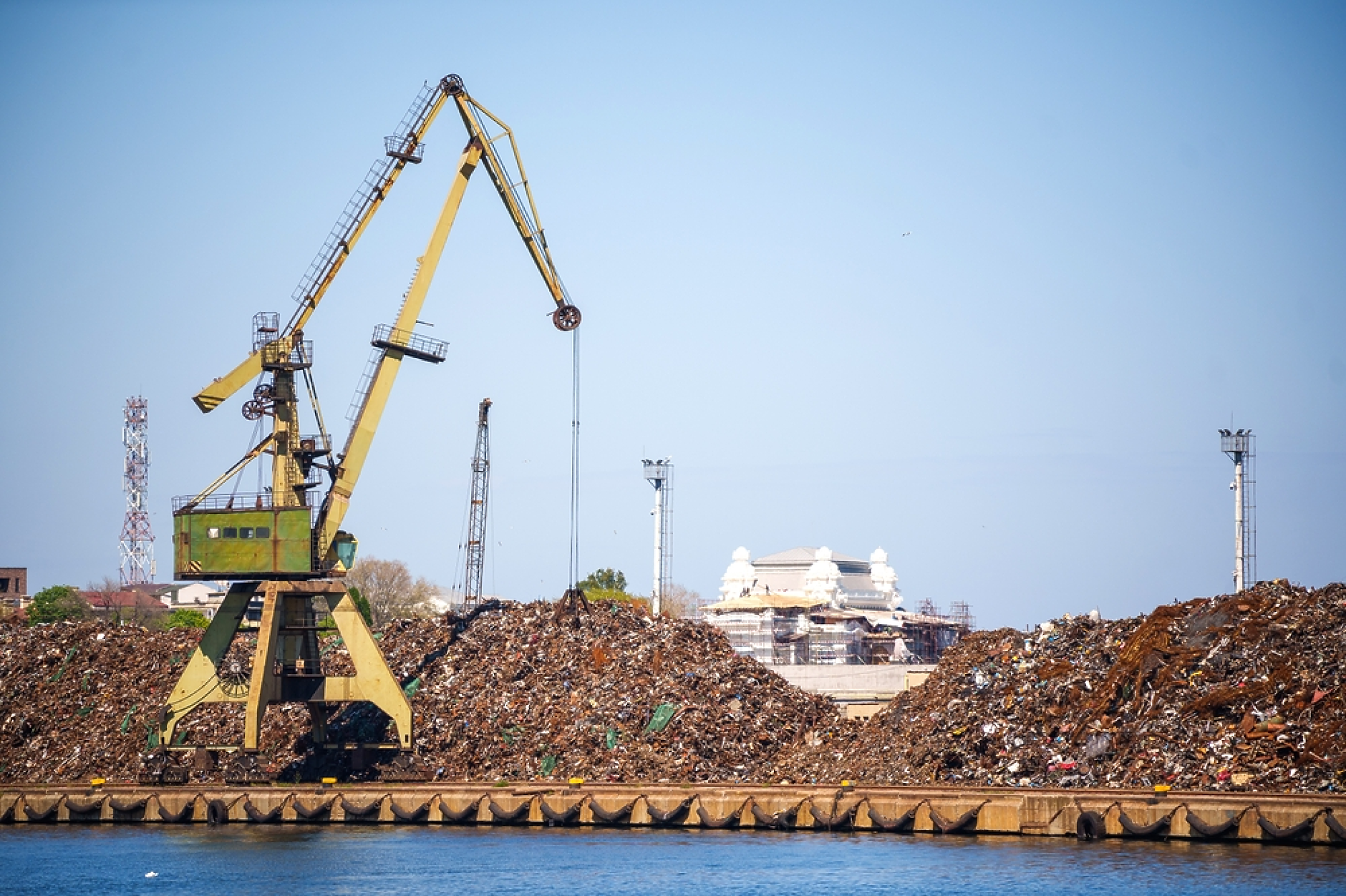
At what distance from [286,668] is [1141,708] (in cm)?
1897

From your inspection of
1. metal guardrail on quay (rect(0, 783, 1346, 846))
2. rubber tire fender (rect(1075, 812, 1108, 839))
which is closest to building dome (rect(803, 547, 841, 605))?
metal guardrail on quay (rect(0, 783, 1346, 846))

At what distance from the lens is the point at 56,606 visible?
79.1 metres

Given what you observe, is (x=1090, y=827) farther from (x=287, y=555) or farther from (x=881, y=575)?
(x=881, y=575)

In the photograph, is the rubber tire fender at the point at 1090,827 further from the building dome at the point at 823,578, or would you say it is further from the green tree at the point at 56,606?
the building dome at the point at 823,578

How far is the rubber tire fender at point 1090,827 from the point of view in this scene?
27391 mm

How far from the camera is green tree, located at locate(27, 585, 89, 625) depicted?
75.2 metres

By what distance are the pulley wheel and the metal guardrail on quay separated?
487 inches

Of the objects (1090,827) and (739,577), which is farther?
(739,577)

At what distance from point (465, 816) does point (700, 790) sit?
5.03 metres

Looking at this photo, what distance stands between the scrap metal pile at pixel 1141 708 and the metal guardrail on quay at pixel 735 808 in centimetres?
86

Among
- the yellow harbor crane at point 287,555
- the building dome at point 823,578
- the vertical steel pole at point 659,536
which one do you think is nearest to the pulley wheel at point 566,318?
the yellow harbor crane at point 287,555

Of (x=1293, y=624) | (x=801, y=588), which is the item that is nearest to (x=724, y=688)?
(x=1293, y=624)

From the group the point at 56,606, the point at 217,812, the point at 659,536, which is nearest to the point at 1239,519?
the point at 659,536

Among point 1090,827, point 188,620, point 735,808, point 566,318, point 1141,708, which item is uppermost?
point 566,318
